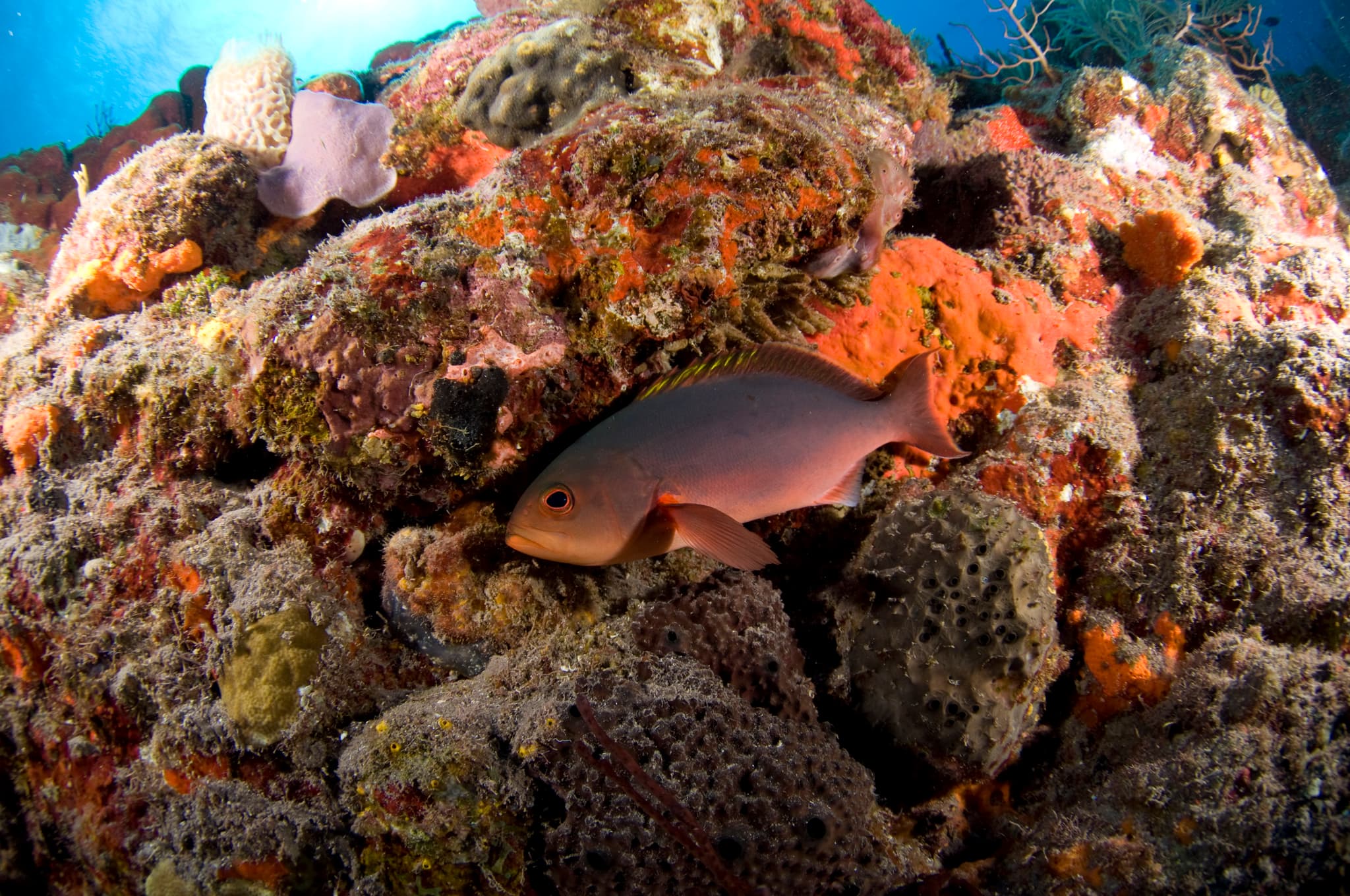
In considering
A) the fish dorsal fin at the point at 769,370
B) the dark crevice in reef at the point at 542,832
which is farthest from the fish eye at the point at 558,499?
the dark crevice in reef at the point at 542,832

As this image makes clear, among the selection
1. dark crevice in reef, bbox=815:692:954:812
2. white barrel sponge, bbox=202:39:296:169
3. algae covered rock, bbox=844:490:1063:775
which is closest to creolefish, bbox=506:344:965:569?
algae covered rock, bbox=844:490:1063:775

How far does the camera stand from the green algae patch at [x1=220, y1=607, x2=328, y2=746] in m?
2.39

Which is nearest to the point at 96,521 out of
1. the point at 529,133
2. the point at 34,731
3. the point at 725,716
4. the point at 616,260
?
the point at 34,731

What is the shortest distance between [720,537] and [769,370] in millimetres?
899

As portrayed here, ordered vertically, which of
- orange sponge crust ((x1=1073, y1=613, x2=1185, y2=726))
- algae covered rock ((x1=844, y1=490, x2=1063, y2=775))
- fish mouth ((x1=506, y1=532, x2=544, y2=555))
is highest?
fish mouth ((x1=506, y1=532, x2=544, y2=555))

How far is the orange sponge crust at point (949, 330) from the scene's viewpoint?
3.17 meters

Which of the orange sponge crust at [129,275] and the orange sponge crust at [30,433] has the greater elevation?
the orange sponge crust at [129,275]

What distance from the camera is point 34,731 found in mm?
2346

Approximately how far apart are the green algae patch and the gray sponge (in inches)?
160

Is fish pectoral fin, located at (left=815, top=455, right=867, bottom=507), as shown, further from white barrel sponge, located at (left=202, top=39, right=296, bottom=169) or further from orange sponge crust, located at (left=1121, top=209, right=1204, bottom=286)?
white barrel sponge, located at (left=202, top=39, right=296, bottom=169)

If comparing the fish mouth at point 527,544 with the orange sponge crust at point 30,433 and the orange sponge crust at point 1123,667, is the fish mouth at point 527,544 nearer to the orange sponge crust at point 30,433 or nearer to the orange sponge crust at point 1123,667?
the orange sponge crust at point 30,433

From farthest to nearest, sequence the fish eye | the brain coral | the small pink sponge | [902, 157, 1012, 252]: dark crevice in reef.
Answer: the small pink sponge → [902, 157, 1012, 252]: dark crevice in reef → the fish eye → the brain coral

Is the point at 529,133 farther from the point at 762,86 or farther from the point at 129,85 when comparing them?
the point at 129,85

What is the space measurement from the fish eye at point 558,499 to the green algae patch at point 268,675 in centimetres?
136
